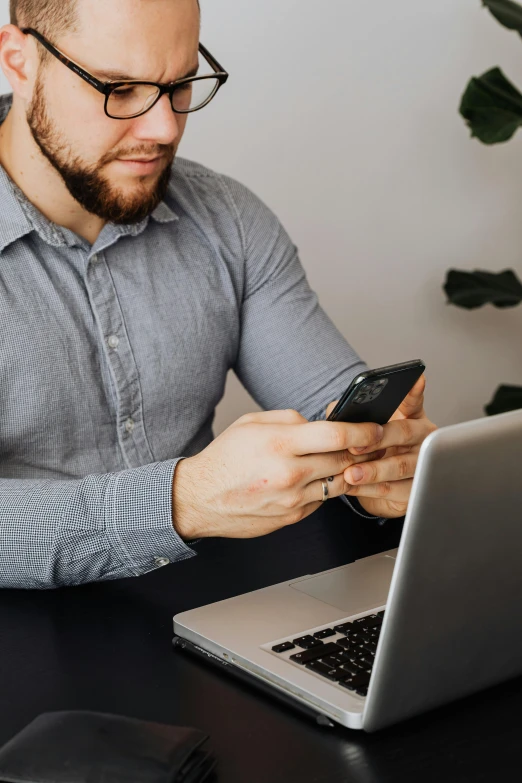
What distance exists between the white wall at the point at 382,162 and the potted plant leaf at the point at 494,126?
0.20 metres

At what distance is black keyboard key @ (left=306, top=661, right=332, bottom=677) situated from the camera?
87cm

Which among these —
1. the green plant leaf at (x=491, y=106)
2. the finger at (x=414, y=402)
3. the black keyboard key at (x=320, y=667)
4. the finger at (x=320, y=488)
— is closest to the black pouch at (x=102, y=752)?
the black keyboard key at (x=320, y=667)

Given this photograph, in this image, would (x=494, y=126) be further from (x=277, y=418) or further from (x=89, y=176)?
(x=277, y=418)

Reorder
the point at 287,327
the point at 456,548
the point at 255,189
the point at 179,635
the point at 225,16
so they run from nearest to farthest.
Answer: the point at 456,548 → the point at 179,635 → the point at 287,327 → the point at 225,16 → the point at 255,189

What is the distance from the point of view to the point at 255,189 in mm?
2502

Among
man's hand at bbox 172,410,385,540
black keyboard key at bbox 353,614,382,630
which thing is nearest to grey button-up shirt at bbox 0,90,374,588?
man's hand at bbox 172,410,385,540

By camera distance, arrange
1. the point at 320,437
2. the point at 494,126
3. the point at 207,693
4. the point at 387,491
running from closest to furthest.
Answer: the point at 207,693 < the point at 320,437 < the point at 387,491 < the point at 494,126

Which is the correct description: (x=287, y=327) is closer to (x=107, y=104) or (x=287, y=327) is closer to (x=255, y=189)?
(x=107, y=104)

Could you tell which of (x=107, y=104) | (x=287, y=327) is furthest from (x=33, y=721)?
(x=287, y=327)

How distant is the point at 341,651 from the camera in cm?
91

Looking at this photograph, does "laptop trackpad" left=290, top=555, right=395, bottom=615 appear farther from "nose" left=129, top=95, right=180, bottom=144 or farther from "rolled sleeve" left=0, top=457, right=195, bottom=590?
"nose" left=129, top=95, right=180, bottom=144

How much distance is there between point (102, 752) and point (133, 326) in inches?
38.3

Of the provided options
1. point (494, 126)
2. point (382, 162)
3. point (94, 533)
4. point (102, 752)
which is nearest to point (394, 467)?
point (94, 533)

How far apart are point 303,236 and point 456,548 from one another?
194 cm
